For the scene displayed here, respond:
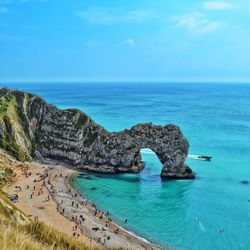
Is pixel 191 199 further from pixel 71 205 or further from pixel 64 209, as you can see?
pixel 64 209

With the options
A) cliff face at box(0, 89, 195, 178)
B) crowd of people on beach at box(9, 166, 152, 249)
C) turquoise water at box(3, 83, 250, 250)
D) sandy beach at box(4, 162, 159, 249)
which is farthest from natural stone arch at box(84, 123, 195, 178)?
crowd of people on beach at box(9, 166, 152, 249)

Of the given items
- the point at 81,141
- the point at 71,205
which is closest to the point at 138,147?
the point at 81,141

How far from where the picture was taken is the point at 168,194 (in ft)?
223

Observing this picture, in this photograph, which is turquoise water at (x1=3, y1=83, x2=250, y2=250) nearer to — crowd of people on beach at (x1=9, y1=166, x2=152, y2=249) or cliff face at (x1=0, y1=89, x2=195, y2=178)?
crowd of people on beach at (x1=9, y1=166, x2=152, y2=249)

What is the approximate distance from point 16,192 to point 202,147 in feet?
176

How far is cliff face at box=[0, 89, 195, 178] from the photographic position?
3216 inches

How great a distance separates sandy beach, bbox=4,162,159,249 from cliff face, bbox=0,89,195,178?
25.0 feet

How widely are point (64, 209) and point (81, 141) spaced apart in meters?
30.9

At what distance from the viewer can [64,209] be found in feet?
190

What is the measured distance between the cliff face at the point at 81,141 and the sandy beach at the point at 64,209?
25.0 ft

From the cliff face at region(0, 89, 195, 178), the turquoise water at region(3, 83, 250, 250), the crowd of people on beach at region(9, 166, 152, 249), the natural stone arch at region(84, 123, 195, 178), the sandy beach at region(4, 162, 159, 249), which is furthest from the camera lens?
the cliff face at region(0, 89, 195, 178)

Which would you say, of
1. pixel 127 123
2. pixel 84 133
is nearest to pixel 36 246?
pixel 84 133

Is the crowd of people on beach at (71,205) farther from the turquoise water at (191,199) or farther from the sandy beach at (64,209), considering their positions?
the turquoise water at (191,199)

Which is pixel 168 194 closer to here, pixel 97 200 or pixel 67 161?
pixel 97 200
